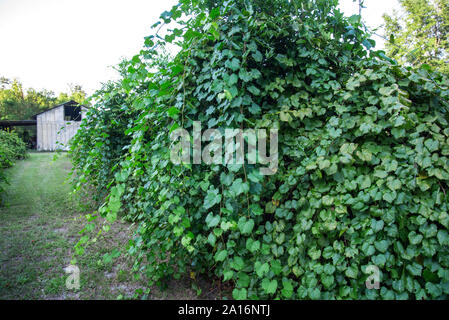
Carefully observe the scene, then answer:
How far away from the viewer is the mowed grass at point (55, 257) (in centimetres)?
188

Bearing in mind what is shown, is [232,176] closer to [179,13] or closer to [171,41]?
[171,41]

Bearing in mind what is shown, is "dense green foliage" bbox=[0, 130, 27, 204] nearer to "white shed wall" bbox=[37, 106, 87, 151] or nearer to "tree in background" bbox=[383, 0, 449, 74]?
"white shed wall" bbox=[37, 106, 87, 151]

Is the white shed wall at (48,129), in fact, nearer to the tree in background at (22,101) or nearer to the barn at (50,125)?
the barn at (50,125)

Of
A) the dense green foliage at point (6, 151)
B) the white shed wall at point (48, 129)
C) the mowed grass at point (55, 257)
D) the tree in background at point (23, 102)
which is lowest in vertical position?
the mowed grass at point (55, 257)

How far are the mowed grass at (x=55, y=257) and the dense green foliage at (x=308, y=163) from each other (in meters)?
0.45

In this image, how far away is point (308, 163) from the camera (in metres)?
1.42

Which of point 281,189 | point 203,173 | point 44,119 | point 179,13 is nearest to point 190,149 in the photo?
point 203,173

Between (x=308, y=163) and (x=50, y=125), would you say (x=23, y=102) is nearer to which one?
(x=50, y=125)

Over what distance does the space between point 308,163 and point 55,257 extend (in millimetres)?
2604

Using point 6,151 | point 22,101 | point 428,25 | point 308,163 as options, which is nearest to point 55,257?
point 308,163

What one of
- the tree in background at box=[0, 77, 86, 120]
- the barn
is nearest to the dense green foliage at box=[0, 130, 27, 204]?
the barn

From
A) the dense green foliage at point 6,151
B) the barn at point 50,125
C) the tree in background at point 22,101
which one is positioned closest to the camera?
the dense green foliage at point 6,151

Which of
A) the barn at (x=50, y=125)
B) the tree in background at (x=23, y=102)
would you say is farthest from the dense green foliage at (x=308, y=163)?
the tree in background at (x=23, y=102)
